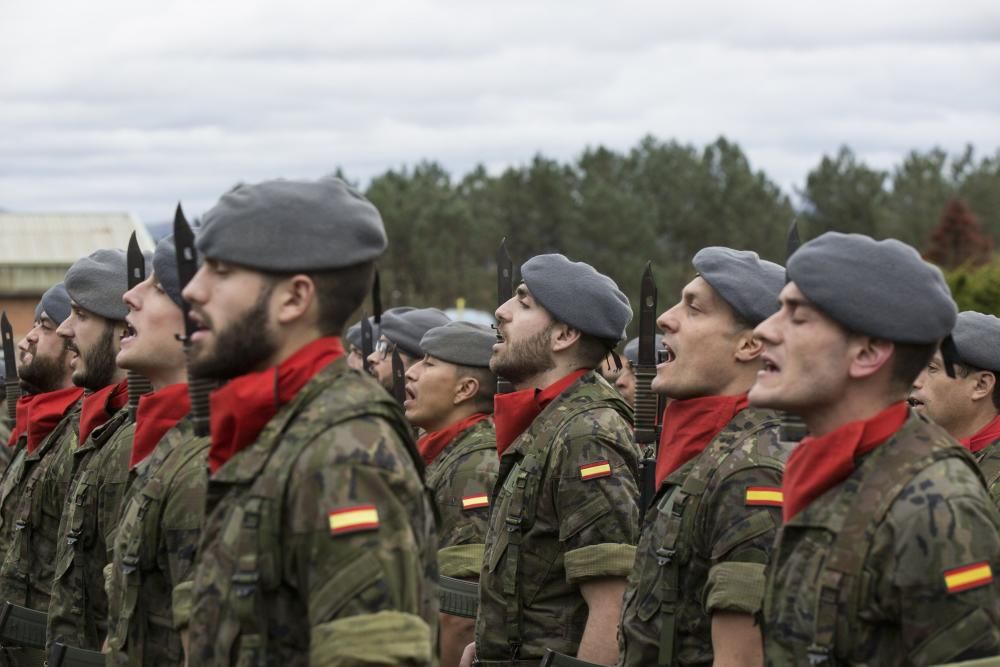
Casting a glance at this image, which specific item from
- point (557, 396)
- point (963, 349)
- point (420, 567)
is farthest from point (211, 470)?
point (963, 349)

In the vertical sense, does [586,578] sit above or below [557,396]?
below

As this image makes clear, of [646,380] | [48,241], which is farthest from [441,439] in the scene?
[48,241]

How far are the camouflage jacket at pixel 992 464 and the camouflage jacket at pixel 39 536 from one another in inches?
192

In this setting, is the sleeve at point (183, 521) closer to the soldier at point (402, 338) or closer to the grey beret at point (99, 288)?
the grey beret at point (99, 288)

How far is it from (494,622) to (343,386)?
128 inches

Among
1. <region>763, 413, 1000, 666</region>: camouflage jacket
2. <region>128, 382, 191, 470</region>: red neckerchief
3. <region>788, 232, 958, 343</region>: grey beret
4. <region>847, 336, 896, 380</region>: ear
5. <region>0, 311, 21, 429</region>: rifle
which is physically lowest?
<region>0, 311, 21, 429</region>: rifle

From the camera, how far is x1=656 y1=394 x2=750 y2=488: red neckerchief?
6062 millimetres

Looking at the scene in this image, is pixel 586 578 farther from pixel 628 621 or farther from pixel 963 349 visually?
pixel 963 349

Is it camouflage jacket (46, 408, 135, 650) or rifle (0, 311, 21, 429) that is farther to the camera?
rifle (0, 311, 21, 429)

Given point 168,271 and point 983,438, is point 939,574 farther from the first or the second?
point 983,438

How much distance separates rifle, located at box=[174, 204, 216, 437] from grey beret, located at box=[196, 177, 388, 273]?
331mm

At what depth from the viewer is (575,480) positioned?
23.0ft

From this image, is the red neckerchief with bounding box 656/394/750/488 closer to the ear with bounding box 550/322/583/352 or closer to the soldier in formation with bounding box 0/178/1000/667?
the soldier in formation with bounding box 0/178/1000/667

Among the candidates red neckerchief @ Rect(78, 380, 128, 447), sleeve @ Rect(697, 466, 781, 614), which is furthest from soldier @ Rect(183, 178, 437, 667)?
red neckerchief @ Rect(78, 380, 128, 447)
